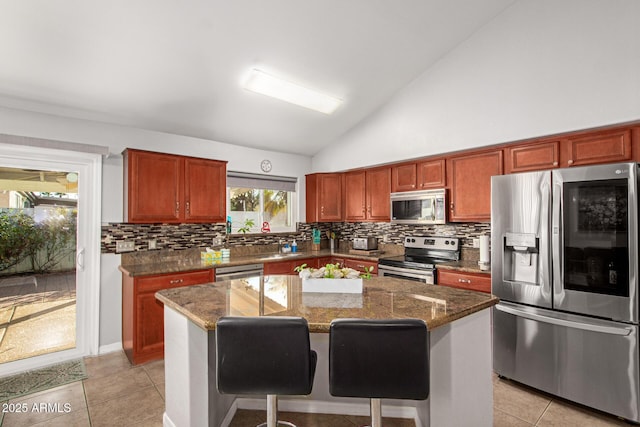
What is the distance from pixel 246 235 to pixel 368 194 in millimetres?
1889

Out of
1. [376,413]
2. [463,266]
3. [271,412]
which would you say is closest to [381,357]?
[376,413]

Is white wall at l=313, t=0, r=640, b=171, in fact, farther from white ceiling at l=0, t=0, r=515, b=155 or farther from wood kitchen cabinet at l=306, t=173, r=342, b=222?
wood kitchen cabinet at l=306, t=173, r=342, b=222

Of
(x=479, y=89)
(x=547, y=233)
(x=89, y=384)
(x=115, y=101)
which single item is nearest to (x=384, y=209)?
(x=479, y=89)

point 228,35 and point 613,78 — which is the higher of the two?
point 228,35

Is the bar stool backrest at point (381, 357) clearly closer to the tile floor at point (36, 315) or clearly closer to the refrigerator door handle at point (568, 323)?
the refrigerator door handle at point (568, 323)

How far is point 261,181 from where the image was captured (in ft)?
16.4

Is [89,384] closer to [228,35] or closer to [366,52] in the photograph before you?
[228,35]

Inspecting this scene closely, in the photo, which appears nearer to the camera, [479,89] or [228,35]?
[228,35]

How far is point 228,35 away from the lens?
2.74 meters

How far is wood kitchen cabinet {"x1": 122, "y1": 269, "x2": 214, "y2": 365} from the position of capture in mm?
3162

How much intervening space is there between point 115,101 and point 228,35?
1.40m

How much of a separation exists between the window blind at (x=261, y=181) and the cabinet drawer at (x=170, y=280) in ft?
5.08

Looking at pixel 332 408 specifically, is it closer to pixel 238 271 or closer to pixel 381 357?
pixel 381 357

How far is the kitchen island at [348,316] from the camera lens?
171cm
